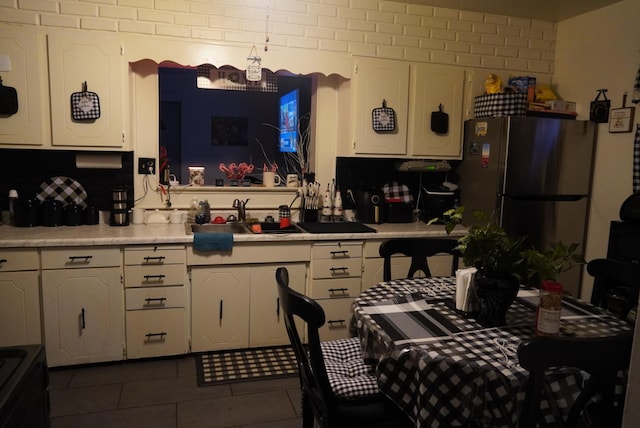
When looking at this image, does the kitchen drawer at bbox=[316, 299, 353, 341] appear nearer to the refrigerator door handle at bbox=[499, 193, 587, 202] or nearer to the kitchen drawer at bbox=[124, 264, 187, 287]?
the kitchen drawer at bbox=[124, 264, 187, 287]

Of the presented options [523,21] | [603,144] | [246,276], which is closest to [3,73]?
[246,276]

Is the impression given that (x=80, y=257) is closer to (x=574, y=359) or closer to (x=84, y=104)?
(x=84, y=104)

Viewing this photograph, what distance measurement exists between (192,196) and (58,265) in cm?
106

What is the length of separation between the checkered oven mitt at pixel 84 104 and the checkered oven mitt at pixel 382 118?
1.87 metres

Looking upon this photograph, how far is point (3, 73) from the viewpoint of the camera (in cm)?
295

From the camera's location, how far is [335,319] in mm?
3352

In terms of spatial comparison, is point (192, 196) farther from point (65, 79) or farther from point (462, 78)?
point (462, 78)

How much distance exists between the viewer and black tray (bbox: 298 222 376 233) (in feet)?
11.1

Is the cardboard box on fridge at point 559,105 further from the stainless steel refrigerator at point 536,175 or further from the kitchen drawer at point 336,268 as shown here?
the kitchen drawer at point 336,268

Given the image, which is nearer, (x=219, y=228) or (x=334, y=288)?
(x=334, y=288)

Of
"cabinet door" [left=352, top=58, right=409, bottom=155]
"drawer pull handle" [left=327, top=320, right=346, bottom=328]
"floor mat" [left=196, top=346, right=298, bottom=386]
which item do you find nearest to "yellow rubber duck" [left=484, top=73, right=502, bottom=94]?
"cabinet door" [left=352, top=58, right=409, bottom=155]

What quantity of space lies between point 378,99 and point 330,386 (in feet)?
7.93

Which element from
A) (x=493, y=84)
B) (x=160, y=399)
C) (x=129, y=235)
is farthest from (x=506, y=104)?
(x=160, y=399)

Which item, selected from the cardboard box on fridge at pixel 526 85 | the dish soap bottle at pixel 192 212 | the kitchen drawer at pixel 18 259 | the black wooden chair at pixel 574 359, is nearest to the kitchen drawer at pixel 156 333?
the kitchen drawer at pixel 18 259
